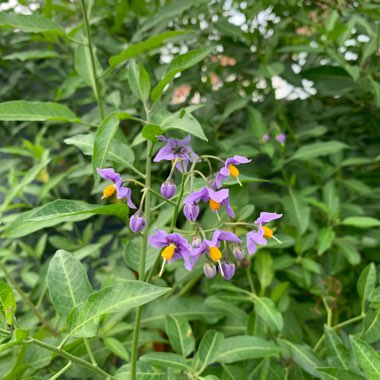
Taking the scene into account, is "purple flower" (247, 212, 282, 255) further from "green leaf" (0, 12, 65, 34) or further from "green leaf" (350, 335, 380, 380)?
"green leaf" (0, 12, 65, 34)

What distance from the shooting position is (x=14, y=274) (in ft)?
5.46

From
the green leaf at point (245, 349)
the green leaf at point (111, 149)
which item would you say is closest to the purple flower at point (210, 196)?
the green leaf at point (111, 149)

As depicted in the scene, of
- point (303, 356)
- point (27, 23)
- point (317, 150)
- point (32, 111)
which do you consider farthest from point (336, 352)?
point (27, 23)

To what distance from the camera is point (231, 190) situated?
1.29 m

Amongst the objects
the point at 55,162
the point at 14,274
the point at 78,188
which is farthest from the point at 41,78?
the point at 14,274

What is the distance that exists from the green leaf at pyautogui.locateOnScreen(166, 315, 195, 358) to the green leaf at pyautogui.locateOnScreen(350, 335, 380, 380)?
34 cm

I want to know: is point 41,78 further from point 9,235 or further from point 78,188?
point 9,235

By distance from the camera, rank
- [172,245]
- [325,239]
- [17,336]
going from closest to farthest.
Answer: [17,336] → [172,245] → [325,239]

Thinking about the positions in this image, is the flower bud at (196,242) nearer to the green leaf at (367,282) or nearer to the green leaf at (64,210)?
the green leaf at (64,210)

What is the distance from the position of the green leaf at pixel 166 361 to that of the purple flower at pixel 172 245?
24 cm

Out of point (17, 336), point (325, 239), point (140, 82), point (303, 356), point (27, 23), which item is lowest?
point (303, 356)

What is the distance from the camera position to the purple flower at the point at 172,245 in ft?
2.50

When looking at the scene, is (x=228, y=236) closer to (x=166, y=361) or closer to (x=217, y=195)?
(x=217, y=195)

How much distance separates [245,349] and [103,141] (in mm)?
503
